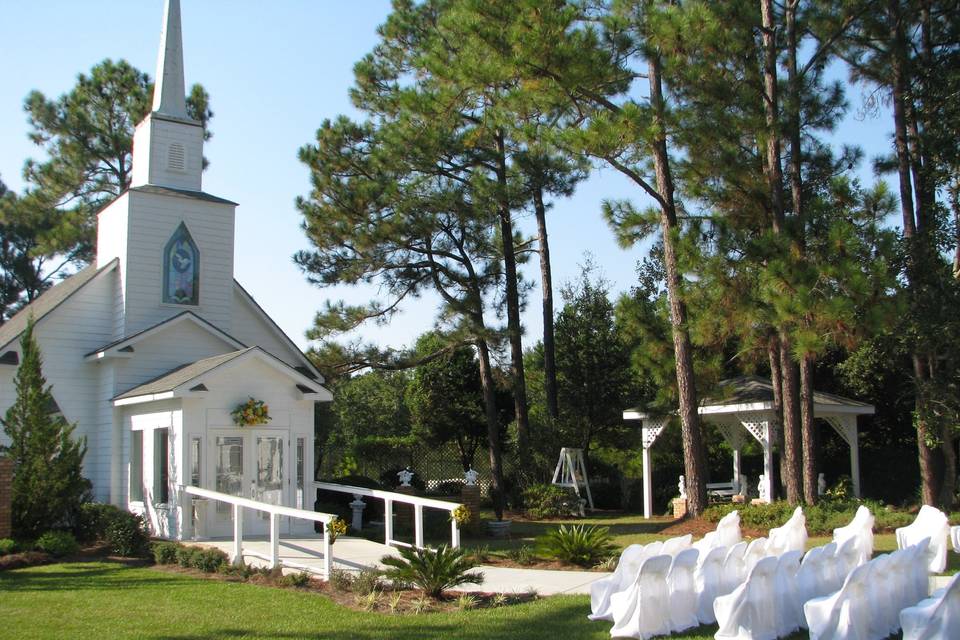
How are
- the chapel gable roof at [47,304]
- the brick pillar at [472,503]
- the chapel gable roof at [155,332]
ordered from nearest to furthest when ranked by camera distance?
the brick pillar at [472,503], the chapel gable roof at [155,332], the chapel gable roof at [47,304]

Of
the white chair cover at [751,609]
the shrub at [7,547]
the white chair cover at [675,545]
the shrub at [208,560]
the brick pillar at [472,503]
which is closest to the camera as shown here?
the white chair cover at [751,609]

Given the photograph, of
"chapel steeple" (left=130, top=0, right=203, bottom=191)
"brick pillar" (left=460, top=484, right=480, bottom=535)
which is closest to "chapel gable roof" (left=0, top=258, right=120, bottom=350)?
"chapel steeple" (left=130, top=0, right=203, bottom=191)

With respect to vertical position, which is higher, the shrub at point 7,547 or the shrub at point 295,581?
the shrub at point 7,547

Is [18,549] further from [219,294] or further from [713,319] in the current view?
[713,319]

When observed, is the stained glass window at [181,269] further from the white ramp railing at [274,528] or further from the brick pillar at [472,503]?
the brick pillar at [472,503]

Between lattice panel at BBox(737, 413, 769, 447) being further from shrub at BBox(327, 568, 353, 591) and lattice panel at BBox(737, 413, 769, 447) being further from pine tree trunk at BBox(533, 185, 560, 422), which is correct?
shrub at BBox(327, 568, 353, 591)

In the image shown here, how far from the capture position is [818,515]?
16.0 meters

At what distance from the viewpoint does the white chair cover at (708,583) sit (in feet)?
27.6

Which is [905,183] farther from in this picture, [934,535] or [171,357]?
[171,357]

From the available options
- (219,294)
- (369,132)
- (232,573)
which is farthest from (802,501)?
(369,132)

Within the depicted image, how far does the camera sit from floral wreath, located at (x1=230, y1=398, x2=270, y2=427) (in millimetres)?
15680

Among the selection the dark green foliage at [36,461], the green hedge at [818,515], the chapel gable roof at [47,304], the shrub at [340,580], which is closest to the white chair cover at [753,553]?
the shrub at [340,580]

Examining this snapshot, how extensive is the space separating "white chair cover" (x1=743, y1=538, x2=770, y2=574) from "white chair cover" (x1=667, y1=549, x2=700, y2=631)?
2.76 feet

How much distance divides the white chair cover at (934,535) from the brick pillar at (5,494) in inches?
501
